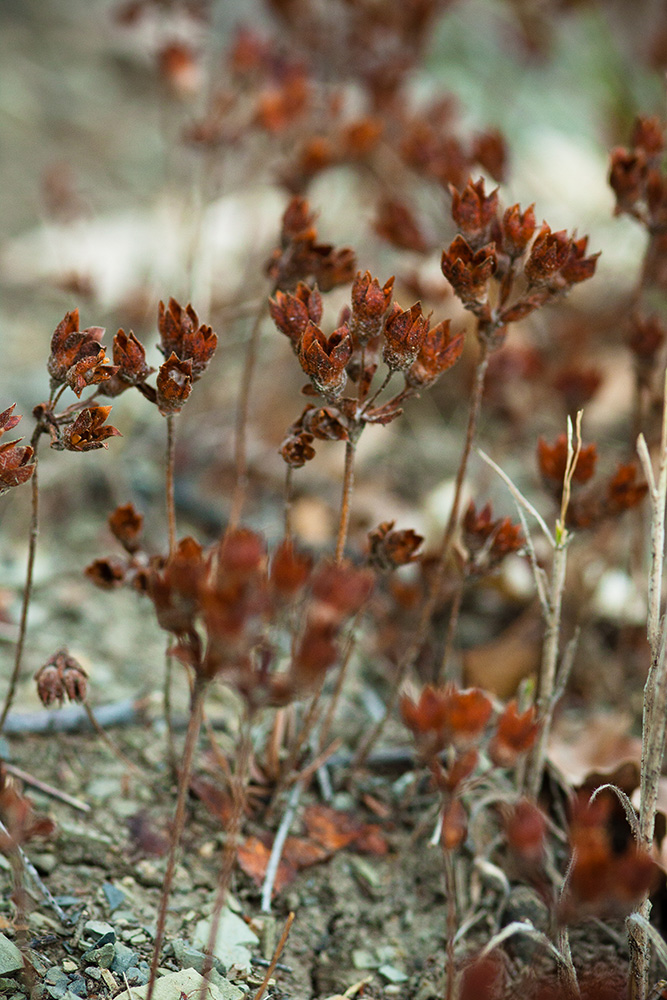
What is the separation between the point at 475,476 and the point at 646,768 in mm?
1666

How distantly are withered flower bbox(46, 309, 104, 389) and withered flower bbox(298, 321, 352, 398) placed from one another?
34 cm

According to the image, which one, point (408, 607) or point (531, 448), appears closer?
point (408, 607)

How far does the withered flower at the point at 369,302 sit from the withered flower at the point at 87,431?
1.40 ft

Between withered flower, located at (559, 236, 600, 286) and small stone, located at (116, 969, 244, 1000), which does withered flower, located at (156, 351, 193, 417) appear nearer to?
withered flower, located at (559, 236, 600, 286)

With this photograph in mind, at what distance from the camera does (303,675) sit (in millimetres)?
1053

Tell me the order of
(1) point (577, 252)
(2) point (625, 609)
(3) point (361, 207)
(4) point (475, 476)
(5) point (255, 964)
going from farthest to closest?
1. (3) point (361, 207)
2. (4) point (475, 476)
3. (2) point (625, 609)
4. (1) point (577, 252)
5. (5) point (255, 964)

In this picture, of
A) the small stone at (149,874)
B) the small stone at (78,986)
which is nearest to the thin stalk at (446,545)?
the small stone at (149,874)

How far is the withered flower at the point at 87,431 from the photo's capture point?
1.38 m

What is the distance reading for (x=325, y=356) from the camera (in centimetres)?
138

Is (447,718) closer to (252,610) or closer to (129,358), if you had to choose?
(252,610)

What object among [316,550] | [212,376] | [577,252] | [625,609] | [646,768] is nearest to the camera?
[646,768]

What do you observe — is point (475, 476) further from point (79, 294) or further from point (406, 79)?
point (406, 79)

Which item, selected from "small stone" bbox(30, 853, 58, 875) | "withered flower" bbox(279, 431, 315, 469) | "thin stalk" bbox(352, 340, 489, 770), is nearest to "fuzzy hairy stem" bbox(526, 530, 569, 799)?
"thin stalk" bbox(352, 340, 489, 770)

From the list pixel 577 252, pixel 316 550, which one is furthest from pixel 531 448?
pixel 577 252
